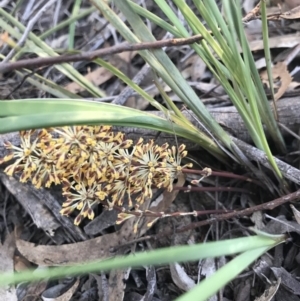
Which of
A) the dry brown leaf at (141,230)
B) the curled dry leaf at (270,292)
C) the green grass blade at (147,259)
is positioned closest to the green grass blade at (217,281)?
the green grass blade at (147,259)

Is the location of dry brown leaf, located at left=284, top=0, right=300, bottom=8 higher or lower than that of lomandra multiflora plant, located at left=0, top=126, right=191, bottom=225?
higher

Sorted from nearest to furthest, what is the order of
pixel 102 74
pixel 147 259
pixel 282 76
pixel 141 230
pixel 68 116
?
1. pixel 147 259
2. pixel 68 116
3. pixel 141 230
4. pixel 282 76
5. pixel 102 74

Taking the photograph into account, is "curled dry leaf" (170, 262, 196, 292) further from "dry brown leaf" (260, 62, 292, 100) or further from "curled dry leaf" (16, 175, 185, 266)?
"dry brown leaf" (260, 62, 292, 100)

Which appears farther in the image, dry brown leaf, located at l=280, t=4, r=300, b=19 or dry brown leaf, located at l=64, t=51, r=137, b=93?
dry brown leaf, located at l=64, t=51, r=137, b=93

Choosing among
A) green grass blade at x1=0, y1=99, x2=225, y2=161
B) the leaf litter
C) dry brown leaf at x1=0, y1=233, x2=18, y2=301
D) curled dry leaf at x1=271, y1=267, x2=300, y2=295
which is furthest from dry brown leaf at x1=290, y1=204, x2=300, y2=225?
dry brown leaf at x1=0, y1=233, x2=18, y2=301

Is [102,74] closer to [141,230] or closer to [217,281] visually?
[141,230]

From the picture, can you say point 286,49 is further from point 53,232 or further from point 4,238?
point 4,238

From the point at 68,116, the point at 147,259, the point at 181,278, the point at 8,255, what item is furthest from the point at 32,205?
the point at 147,259
